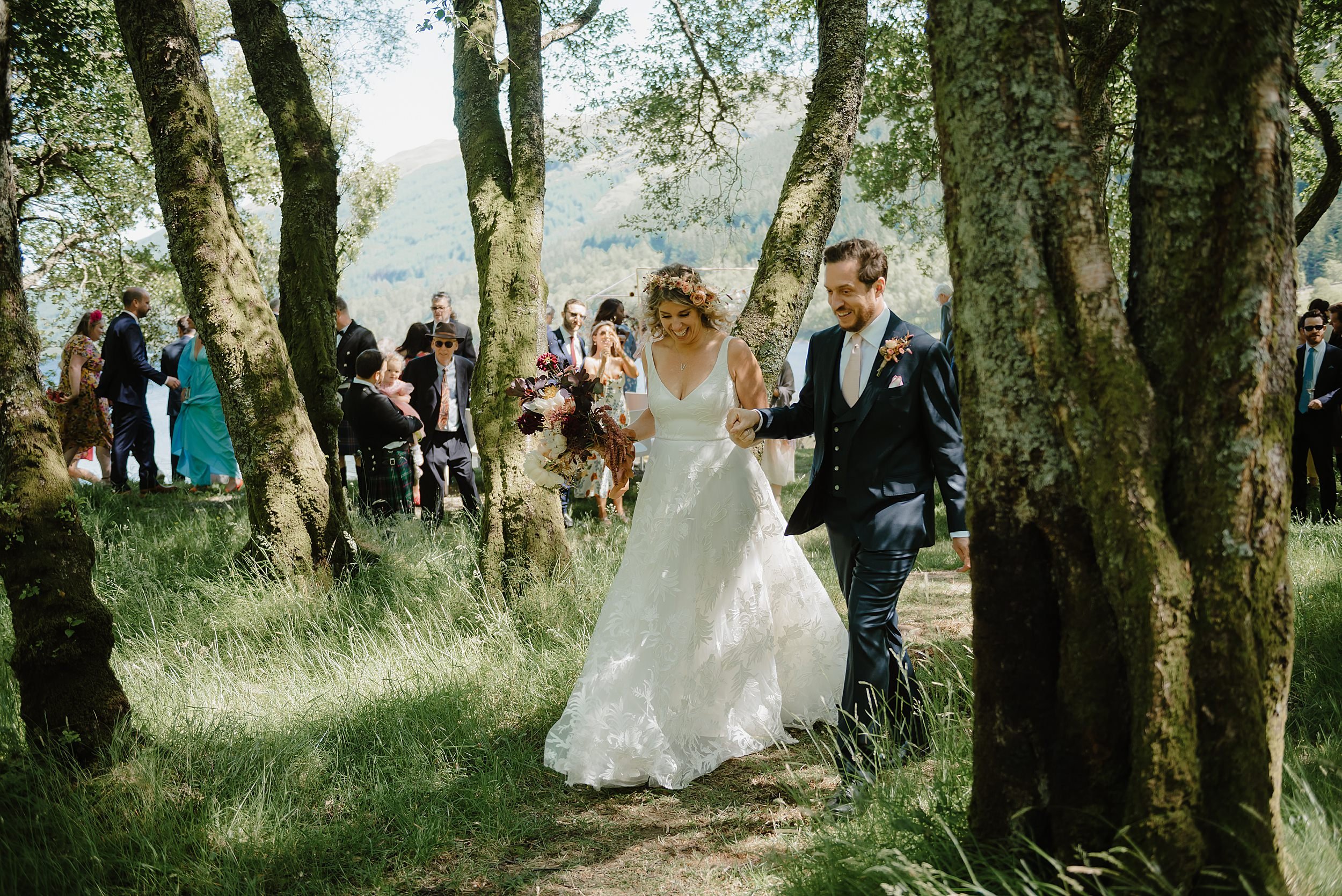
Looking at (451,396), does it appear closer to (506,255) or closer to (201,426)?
(506,255)

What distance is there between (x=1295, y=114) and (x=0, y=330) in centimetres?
1543

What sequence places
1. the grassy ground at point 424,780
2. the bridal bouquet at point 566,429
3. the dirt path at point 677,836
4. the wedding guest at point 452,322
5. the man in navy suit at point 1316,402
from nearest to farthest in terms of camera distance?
1. the grassy ground at point 424,780
2. the dirt path at point 677,836
3. the bridal bouquet at point 566,429
4. the man in navy suit at point 1316,402
5. the wedding guest at point 452,322

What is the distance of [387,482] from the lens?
32.4 ft

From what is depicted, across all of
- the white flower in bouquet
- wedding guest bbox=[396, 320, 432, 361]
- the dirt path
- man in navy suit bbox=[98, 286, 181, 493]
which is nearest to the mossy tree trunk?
the dirt path

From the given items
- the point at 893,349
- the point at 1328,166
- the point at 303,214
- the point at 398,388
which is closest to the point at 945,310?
the point at 1328,166

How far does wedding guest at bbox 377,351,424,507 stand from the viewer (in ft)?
31.8

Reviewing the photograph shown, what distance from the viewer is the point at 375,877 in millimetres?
3695

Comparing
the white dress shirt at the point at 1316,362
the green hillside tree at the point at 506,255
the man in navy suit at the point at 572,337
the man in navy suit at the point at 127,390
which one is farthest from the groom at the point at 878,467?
the man in navy suit at the point at 127,390

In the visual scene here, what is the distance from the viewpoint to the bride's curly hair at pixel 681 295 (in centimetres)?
514

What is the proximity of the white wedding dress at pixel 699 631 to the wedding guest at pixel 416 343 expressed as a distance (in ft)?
22.3

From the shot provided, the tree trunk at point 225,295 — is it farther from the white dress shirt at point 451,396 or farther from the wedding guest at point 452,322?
the wedding guest at point 452,322

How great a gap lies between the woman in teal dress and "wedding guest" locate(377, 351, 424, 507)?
3585 millimetres

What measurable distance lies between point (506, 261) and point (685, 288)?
2.16 metres

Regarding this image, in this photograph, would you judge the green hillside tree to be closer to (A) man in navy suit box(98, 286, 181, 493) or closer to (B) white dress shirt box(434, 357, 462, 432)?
(B) white dress shirt box(434, 357, 462, 432)
